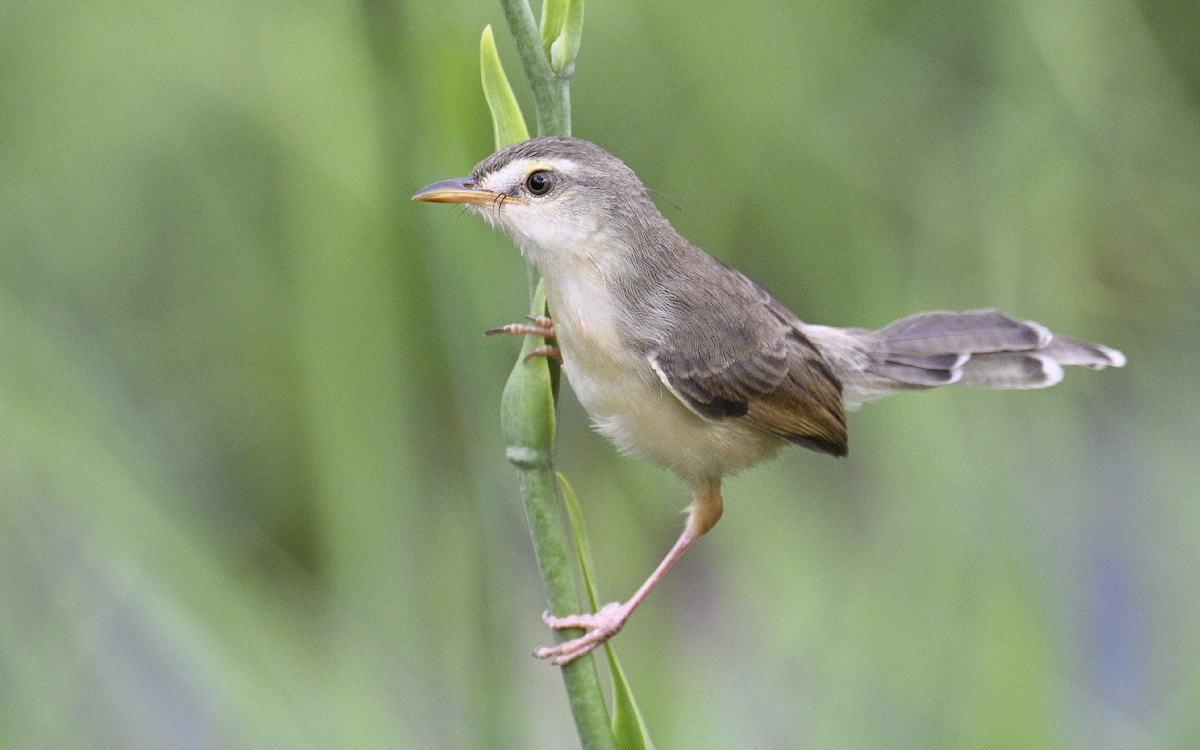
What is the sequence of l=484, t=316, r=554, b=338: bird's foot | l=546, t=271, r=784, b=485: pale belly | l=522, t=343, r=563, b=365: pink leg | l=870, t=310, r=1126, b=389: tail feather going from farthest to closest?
l=870, t=310, r=1126, b=389: tail feather < l=546, t=271, r=784, b=485: pale belly < l=484, t=316, r=554, b=338: bird's foot < l=522, t=343, r=563, b=365: pink leg

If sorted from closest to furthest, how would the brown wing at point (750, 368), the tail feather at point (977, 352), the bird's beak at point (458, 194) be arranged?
the bird's beak at point (458, 194)
the brown wing at point (750, 368)
the tail feather at point (977, 352)

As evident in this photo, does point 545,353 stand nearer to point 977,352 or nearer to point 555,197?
point 555,197

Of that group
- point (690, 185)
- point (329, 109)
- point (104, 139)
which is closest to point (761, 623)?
point (690, 185)

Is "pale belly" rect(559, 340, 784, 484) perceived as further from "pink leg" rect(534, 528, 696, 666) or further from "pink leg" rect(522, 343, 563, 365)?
"pink leg" rect(534, 528, 696, 666)

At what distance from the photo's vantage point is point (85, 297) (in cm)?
213

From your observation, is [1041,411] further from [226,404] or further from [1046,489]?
[226,404]

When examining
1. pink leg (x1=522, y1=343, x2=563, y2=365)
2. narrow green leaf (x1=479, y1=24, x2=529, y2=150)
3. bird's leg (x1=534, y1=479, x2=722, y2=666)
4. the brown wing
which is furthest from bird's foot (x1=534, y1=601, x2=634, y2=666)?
narrow green leaf (x1=479, y1=24, x2=529, y2=150)

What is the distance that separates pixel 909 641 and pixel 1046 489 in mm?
411

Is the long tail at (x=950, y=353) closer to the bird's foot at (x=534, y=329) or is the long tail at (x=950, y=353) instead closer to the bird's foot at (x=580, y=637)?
the bird's foot at (x=534, y=329)

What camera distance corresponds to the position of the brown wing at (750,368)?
1.70m

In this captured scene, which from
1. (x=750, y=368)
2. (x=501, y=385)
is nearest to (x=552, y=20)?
(x=501, y=385)

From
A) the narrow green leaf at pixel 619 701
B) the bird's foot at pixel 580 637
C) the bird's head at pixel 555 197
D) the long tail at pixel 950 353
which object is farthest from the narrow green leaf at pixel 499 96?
the long tail at pixel 950 353

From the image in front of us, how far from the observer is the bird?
146cm

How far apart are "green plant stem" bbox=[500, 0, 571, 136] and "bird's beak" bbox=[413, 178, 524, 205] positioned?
8.3 inches
